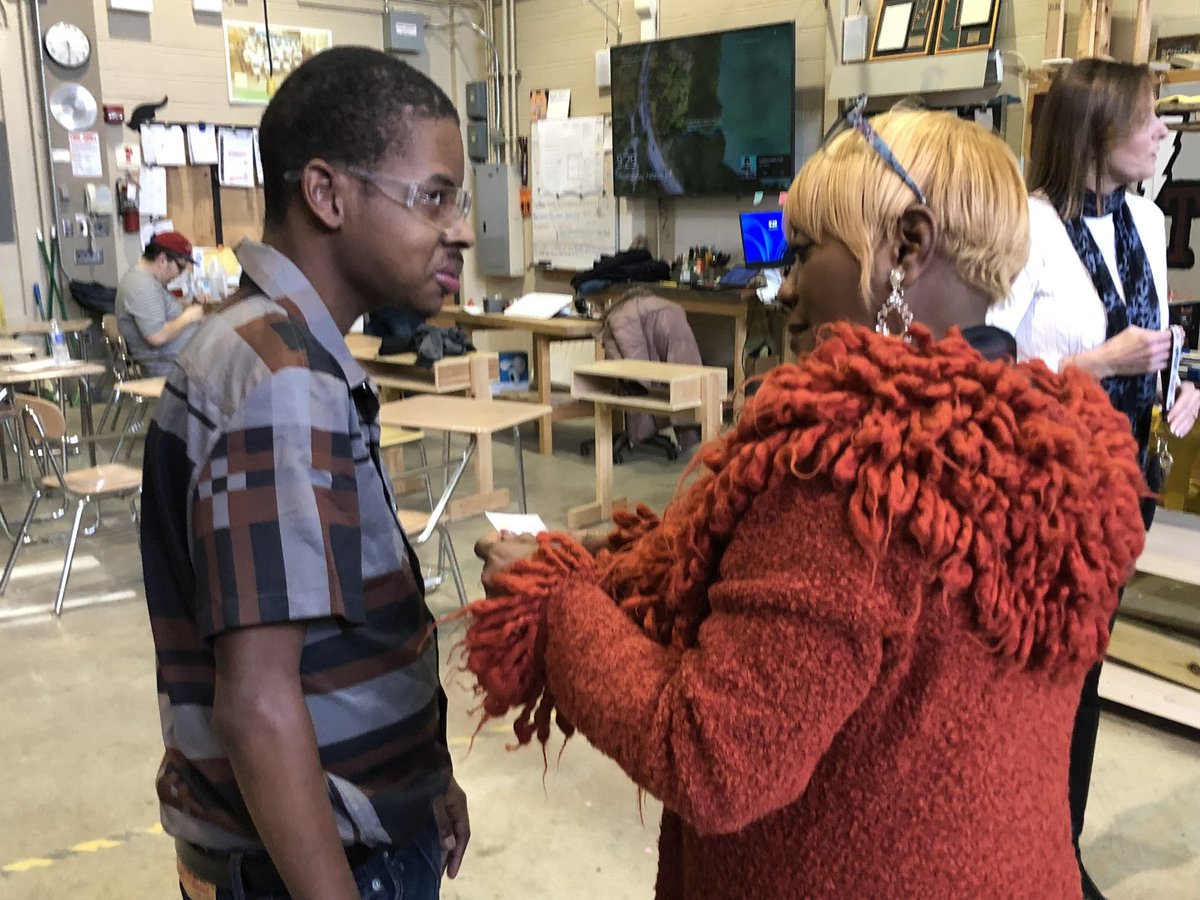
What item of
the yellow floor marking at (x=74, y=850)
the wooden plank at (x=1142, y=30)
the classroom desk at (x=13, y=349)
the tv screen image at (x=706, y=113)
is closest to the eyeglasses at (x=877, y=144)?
the yellow floor marking at (x=74, y=850)

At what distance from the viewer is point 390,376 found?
5.36 m

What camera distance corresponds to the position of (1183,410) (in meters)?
2.34

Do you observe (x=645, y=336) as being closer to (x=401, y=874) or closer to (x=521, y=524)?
(x=521, y=524)

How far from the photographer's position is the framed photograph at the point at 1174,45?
4555 millimetres

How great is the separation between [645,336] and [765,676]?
18.1 feet

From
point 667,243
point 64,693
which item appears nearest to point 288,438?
point 64,693

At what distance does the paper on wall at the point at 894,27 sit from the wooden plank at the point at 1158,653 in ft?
12.1

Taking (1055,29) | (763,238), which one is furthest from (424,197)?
(763,238)

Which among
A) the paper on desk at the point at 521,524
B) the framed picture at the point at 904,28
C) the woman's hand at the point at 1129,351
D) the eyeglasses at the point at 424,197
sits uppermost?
the framed picture at the point at 904,28

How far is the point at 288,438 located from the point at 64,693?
118 inches

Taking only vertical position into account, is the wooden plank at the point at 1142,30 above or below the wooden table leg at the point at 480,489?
above

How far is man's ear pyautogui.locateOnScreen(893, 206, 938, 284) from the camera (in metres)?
0.89

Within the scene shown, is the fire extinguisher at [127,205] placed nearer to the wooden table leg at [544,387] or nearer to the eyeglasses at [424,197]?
the wooden table leg at [544,387]

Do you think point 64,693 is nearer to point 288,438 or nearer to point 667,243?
point 288,438
